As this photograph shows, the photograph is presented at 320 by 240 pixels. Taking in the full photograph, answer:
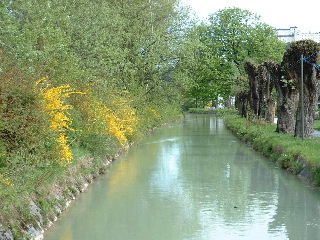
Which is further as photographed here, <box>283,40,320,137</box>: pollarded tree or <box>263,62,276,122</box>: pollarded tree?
<box>263,62,276,122</box>: pollarded tree

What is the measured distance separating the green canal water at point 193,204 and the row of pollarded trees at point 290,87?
10.7 feet

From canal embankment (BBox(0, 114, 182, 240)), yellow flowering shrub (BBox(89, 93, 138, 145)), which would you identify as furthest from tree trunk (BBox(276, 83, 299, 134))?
canal embankment (BBox(0, 114, 182, 240))

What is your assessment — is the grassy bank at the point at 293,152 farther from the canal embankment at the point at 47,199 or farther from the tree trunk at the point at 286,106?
the canal embankment at the point at 47,199

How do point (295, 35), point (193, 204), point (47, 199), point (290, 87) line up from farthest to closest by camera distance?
point (295, 35)
point (290, 87)
point (193, 204)
point (47, 199)

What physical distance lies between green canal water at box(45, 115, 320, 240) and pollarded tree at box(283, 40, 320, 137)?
2.61 metres

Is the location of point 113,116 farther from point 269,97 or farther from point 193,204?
point 269,97

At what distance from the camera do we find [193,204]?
14672mm

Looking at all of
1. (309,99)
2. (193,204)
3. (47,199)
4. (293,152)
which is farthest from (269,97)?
(47,199)

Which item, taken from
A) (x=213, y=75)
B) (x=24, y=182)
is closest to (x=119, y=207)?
(x=24, y=182)

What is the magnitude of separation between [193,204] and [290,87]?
15589mm

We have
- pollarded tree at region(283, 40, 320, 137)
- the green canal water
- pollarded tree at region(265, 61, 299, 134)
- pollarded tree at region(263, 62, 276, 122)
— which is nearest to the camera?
the green canal water

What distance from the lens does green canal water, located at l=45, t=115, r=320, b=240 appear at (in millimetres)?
11688

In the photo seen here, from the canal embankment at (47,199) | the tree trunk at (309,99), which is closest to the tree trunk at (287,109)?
the tree trunk at (309,99)

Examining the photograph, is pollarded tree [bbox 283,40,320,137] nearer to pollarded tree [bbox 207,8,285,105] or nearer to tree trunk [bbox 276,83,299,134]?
tree trunk [bbox 276,83,299,134]
